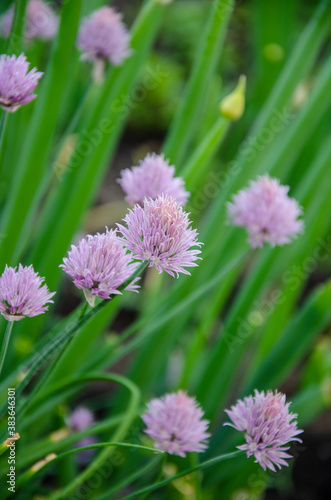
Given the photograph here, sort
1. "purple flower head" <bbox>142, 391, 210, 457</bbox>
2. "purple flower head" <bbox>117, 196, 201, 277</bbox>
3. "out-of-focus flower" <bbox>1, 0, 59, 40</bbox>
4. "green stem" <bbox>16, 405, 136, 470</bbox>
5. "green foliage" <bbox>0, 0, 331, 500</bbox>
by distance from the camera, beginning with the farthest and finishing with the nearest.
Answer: "out-of-focus flower" <bbox>1, 0, 59, 40</bbox> < "green foliage" <bbox>0, 0, 331, 500</bbox> < "green stem" <bbox>16, 405, 136, 470</bbox> < "purple flower head" <bbox>142, 391, 210, 457</bbox> < "purple flower head" <bbox>117, 196, 201, 277</bbox>

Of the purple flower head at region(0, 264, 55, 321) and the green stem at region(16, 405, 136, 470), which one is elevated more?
the green stem at region(16, 405, 136, 470)

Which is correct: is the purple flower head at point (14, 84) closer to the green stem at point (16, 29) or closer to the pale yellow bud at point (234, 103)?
the green stem at point (16, 29)

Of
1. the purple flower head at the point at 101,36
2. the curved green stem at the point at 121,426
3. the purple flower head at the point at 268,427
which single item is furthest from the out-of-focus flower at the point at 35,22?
the purple flower head at the point at 268,427

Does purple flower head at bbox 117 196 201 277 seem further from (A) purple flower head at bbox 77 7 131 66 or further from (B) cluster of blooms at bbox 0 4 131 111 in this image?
(A) purple flower head at bbox 77 7 131 66

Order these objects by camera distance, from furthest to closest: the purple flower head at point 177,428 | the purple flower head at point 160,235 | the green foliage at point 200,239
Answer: the green foliage at point 200,239 < the purple flower head at point 177,428 < the purple flower head at point 160,235

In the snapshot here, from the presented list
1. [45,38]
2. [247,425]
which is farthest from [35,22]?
[247,425]

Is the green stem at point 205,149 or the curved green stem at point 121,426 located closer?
the curved green stem at point 121,426

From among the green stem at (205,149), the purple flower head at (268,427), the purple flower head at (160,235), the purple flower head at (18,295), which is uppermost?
the green stem at (205,149)

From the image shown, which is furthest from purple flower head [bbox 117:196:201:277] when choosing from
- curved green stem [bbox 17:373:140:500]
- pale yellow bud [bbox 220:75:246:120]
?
pale yellow bud [bbox 220:75:246:120]

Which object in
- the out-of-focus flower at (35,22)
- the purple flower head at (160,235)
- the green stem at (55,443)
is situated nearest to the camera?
the purple flower head at (160,235)
